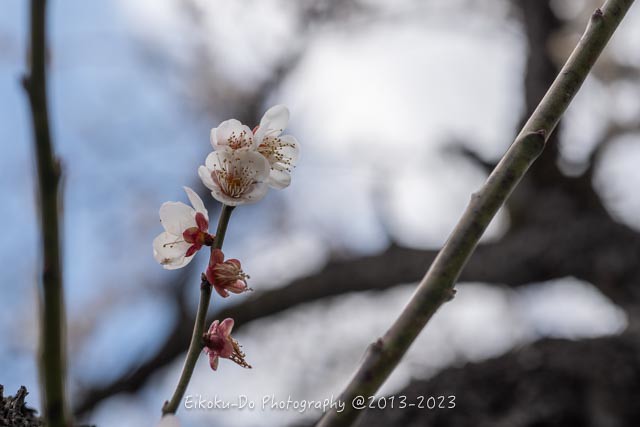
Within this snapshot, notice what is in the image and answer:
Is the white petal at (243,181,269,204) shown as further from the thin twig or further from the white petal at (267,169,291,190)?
the thin twig

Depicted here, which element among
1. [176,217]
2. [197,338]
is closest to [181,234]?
[176,217]

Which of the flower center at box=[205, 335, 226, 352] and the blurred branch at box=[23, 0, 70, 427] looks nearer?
the blurred branch at box=[23, 0, 70, 427]

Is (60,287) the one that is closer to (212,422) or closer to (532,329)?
(532,329)

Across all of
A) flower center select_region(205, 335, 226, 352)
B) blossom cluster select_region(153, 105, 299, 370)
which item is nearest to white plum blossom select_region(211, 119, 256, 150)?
blossom cluster select_region(153, 105, 299, 370)

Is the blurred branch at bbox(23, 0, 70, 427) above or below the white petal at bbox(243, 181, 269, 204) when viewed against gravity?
above

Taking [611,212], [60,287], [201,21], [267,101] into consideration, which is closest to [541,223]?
[611,212]

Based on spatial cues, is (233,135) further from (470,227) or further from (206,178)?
(470,227)

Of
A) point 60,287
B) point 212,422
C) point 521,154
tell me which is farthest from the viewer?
point 212,422
